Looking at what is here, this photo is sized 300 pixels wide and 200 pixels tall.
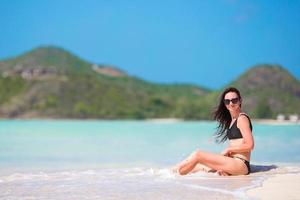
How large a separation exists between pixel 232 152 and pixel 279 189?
112 centimetres

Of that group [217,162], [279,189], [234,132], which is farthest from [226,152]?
[279,189]

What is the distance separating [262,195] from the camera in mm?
5387

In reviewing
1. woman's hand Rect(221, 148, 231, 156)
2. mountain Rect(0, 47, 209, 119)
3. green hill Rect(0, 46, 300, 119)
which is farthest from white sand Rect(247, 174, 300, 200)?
mountain Rect(0, 47, 209, 119)

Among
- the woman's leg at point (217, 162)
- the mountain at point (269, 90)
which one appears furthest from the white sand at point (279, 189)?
the mountain at point (269, 90)

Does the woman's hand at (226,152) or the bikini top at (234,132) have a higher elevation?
the bikini top at (234,132)

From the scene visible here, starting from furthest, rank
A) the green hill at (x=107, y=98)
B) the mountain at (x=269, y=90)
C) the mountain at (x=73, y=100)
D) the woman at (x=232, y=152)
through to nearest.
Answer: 1. the mountain at (x=269, y=90)
2. the green hill at (x=107, y=98)
3. the mountain at (x=73, y=100)
4. the woman at (x=232, y=152)

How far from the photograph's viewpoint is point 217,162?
270 inches

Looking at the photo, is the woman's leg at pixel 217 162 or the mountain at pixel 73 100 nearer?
the woman's leg at pixel 217 162

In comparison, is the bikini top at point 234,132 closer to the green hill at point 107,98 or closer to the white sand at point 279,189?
the white sand at point 279,189

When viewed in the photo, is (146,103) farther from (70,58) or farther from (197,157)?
(197,157)

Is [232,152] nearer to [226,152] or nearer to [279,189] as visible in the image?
[226,152]

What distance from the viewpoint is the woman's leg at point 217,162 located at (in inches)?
268

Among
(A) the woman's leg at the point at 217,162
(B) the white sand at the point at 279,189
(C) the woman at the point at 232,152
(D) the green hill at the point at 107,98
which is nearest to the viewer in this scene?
(B) the white sand at the point at 279,189

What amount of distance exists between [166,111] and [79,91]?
15609mm
